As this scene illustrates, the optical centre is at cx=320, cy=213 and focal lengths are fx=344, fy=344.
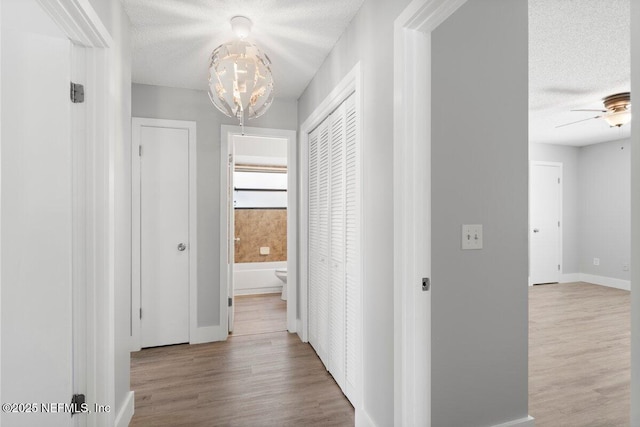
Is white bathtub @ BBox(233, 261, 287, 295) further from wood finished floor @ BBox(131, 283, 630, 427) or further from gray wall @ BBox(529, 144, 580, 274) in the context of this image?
gray wall @ BBox(529, 144, 580, 274)

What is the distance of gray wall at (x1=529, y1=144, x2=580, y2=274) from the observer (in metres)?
6.10

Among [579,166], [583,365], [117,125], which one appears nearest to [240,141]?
[117,125]

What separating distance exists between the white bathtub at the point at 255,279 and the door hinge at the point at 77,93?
3.84 meters

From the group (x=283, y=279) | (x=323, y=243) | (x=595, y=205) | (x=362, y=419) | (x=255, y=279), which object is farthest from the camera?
(x=595, y=205)

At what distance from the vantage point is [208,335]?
11.0ft

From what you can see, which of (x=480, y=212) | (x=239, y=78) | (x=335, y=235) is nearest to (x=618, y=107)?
(x=480, y=212)

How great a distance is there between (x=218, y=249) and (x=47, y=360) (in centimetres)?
183

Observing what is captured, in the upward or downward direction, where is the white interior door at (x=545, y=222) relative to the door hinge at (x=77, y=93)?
downward

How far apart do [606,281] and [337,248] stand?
227 inches

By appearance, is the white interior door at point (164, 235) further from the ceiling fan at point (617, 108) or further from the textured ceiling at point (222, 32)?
the ceiling fan at point (617, 108)

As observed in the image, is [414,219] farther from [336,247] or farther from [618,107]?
[618,107]

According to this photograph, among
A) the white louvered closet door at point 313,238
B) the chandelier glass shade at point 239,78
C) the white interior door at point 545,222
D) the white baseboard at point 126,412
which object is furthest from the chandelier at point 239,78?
the white interior door at point 545,222

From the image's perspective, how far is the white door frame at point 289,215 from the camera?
3404 mm

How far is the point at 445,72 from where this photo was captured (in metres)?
1.71
